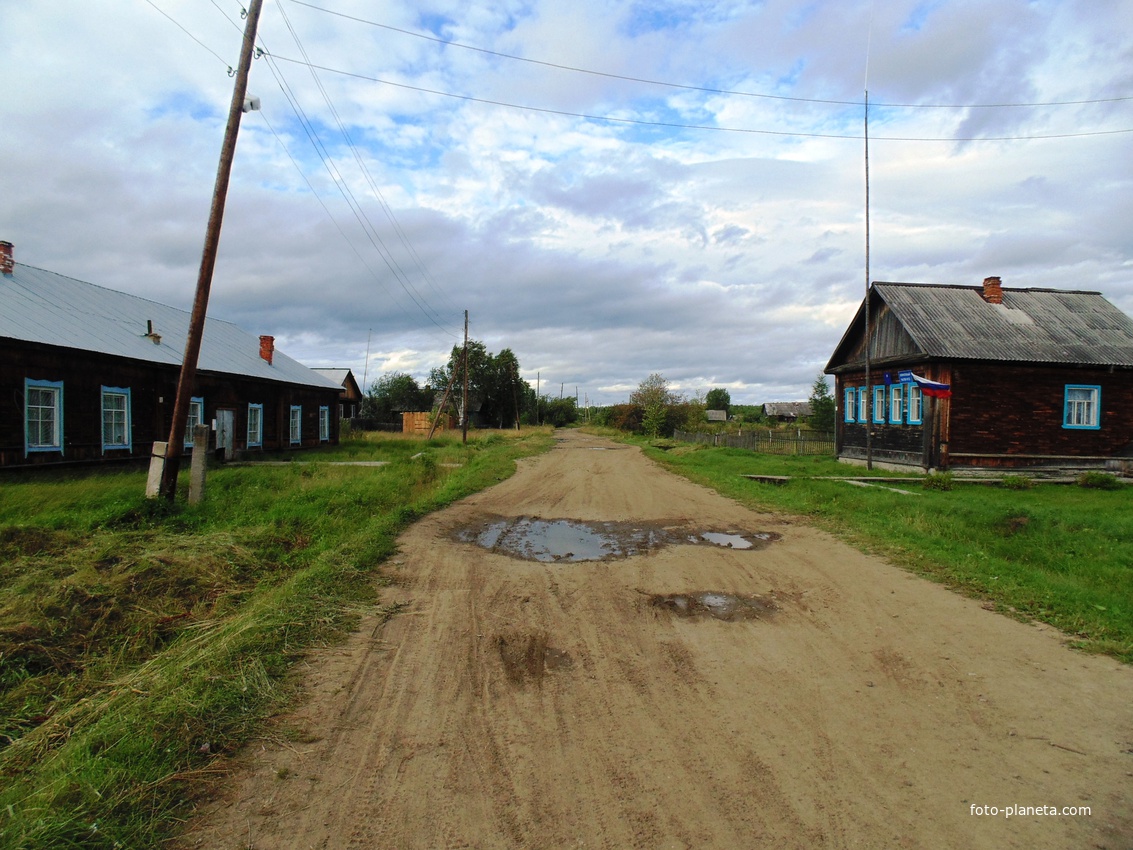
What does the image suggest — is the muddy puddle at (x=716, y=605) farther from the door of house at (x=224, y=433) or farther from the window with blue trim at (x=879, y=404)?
the door of house at (x=224, y=433)

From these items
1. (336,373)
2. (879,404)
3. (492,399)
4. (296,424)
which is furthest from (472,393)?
(879,404)

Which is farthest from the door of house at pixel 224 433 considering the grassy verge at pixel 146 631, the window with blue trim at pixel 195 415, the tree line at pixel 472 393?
the tree line at pixel 472 393

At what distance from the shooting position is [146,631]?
5.64m

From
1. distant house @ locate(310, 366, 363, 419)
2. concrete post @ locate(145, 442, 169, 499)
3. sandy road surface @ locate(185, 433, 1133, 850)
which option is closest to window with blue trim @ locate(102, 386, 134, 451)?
concrete post @ locate(145, 442, 169, 499)

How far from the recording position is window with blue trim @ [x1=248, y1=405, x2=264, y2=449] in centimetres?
2356

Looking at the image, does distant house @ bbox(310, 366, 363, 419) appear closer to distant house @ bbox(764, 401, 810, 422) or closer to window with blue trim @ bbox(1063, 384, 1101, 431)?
window with blue trim @ bbox(1063, 384, 1101, 431)

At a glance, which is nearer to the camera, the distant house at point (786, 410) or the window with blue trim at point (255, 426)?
the window with blue trim at point (255, 426)

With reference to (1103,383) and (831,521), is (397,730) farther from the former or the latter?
(1103,383)

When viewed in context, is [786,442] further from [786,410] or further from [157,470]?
[786,410]

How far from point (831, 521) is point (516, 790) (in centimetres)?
929

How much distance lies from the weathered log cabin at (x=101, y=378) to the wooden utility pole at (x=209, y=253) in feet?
19.9

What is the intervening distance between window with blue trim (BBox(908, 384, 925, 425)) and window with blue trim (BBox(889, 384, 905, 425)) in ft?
1.64

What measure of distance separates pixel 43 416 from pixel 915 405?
23407 millimetres

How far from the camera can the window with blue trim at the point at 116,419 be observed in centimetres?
1609
